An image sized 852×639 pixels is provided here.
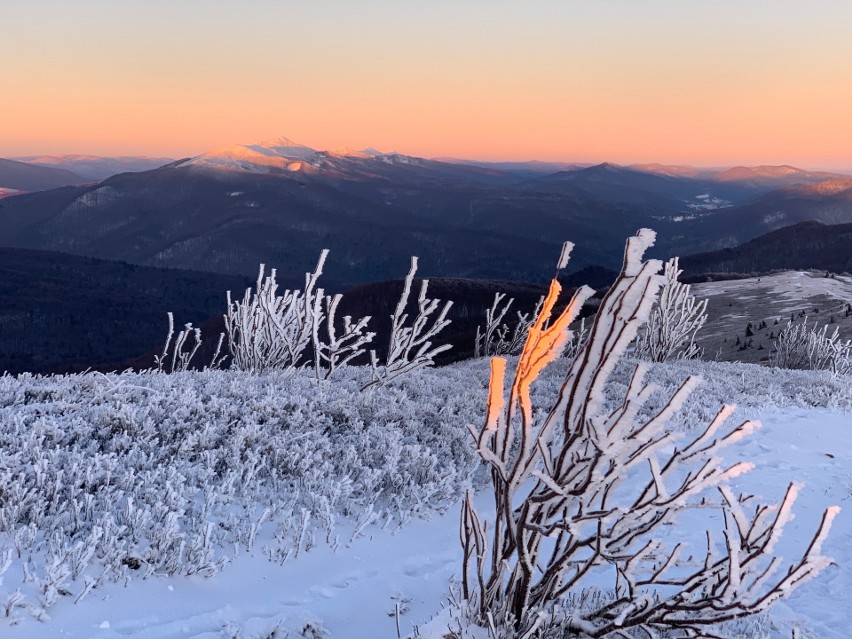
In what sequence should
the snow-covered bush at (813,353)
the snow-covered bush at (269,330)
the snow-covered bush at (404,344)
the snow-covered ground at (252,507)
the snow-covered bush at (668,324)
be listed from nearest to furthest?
1. the snow-covered ground at (252,507)
2. the snow-covered bush at (404,344)
3. the snow-covered bush at (269,330)
4. the snow-covered bush at (668,324)
5. the snow-covered bush at (813,353)

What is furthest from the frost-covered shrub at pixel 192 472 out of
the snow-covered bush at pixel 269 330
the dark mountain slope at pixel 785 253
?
the dark mountain slope at pixel 785 253

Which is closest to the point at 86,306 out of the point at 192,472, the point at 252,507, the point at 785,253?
the point at 192,472

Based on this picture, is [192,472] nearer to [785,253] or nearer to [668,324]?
[668,324]

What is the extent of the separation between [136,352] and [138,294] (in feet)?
127

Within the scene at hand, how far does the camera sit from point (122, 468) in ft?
13.1

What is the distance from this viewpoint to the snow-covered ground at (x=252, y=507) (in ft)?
9.90

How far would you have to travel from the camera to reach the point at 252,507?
13.1ft

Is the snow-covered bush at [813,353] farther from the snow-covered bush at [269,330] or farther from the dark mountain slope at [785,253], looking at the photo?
the dark mountain slope at [785,253]

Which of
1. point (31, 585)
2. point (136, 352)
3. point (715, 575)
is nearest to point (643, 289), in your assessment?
point (715, 575)

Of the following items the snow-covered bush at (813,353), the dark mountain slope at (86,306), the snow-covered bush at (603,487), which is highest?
the snow-covered bush at (603,487)

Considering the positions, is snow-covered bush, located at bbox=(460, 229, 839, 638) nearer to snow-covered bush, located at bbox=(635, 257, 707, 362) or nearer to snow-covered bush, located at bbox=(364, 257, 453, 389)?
snow-covered bush, located at bbox=(364, 257, 453, 389)

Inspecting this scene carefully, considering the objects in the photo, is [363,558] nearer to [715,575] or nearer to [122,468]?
[122,468]

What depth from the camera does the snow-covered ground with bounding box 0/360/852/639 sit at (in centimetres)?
302

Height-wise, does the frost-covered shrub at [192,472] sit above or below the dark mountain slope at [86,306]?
above
